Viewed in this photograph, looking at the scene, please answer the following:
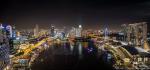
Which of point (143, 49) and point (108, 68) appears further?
point (143, 49)

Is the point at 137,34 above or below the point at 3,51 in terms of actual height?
above

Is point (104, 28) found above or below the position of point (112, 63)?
above

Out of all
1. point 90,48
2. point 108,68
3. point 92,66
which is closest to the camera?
point 108,68

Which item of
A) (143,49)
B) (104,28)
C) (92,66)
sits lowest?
(92,66)

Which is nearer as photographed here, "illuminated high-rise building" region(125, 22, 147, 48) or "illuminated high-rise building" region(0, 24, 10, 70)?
"illuminated high-rise building" region(0, 24, 10, 70)

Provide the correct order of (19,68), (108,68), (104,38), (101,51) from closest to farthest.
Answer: (19,68) < (108,68) < (104,38) < (101,51)

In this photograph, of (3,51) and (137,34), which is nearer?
(3,51)

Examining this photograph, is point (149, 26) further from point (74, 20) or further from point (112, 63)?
point (74, 20)

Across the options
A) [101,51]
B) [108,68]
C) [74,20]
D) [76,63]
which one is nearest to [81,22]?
[74,20]

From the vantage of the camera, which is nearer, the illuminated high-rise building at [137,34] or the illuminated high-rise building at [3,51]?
the illuminated high-rise building at [3,51]

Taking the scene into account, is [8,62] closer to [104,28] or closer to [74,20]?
[74,20]
